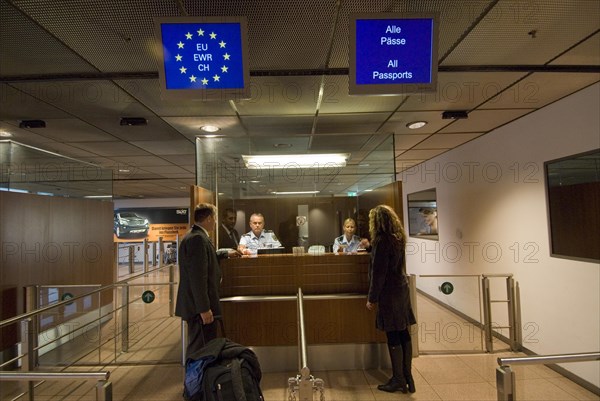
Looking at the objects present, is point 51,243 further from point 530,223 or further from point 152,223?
point 152,223

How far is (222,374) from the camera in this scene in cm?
189

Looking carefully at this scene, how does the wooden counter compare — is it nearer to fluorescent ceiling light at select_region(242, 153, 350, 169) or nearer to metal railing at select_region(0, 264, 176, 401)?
metal railing at select_region(0, 264, 176, 401)

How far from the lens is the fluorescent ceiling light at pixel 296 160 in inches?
200

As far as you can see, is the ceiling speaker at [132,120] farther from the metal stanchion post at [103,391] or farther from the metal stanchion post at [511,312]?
the metal stanchion post at [511,312]

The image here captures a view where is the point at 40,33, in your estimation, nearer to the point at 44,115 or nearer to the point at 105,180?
the point at 44,115

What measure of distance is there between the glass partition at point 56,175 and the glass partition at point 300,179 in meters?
3.15

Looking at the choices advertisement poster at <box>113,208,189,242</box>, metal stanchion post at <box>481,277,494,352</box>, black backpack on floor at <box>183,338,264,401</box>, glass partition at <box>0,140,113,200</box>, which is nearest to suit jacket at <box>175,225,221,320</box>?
black backpack on floor at <box>183,338,264,401</box>

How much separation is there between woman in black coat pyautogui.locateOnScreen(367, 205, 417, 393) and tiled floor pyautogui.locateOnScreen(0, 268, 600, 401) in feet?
0.90

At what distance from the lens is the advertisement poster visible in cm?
1442

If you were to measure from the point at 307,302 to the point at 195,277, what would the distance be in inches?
56.4

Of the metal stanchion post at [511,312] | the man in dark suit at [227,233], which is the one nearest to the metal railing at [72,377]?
the man in dark suit at [227,233]

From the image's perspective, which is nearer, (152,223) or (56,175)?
(56,175)

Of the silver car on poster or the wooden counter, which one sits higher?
the silver car on poster

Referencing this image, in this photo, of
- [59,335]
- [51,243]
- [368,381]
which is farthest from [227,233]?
[59,335]
